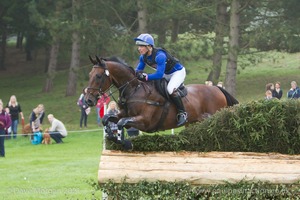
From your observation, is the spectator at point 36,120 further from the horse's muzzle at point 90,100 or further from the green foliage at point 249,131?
the green foliage at point 249,131

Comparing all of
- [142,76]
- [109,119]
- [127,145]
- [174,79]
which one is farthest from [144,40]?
[127,145]

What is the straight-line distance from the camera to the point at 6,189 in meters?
13.5

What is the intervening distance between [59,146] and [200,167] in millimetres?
14840

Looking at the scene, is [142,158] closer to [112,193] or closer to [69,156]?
[112,193]

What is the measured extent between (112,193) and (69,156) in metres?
11.3

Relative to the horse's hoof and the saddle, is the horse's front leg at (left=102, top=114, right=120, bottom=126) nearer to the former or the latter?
the saddle

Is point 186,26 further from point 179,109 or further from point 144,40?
point 144,40

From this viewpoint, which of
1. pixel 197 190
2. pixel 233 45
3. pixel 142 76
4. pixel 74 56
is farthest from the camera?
pixel 74 56

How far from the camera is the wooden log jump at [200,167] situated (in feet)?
30.4

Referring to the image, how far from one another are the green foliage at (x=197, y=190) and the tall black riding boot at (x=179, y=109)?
2.97m

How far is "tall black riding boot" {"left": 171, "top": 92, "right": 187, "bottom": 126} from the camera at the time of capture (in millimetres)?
12289

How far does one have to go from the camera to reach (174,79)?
40.5ft

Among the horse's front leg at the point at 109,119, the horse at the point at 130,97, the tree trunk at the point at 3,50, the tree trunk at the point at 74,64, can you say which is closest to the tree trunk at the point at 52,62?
the tree trunk at the point at 74,64

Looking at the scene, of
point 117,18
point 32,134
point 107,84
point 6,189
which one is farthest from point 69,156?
point 117,18
